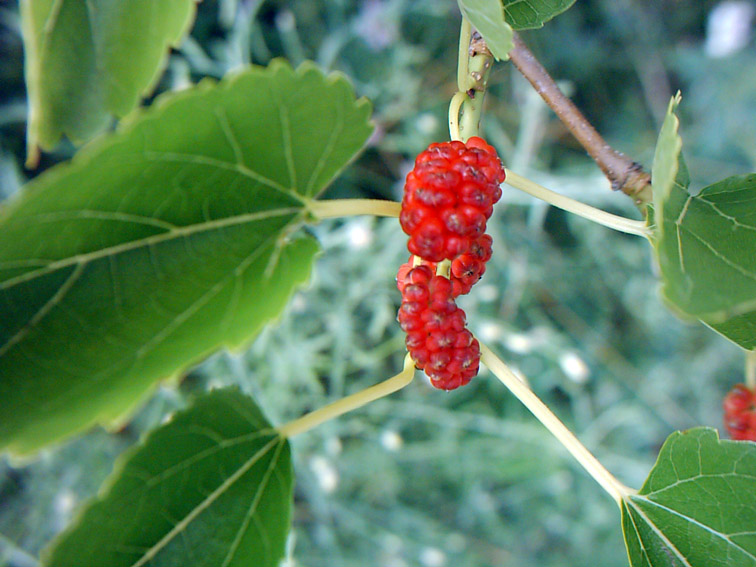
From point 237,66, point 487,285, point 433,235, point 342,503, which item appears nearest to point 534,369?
point 487,285

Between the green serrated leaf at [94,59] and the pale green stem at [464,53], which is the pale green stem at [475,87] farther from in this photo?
the green serrated leaf at [94,59]

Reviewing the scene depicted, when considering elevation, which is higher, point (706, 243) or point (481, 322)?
point (706, 243)

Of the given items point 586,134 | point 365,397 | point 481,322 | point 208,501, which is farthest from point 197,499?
point 481,322

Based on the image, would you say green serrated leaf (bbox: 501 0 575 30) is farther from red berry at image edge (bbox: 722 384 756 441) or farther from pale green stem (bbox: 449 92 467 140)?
red berry at image edge (bbox: 722 384 756 441)

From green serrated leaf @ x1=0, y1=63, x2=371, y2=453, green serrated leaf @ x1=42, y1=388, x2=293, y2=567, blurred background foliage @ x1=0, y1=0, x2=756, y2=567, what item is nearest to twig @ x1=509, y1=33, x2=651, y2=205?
green serrated leaf @ x1=0, y1=63, x2=371, y2=453

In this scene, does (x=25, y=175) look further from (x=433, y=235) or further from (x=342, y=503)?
(x=433, y=235)

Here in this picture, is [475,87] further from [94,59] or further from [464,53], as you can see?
[94,59]
